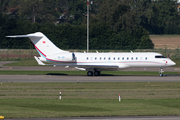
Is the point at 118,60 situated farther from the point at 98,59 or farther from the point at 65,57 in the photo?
the point at 65,57

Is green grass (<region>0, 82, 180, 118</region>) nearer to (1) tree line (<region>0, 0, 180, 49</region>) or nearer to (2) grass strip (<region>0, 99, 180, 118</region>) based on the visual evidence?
(2) grass strip (<region>0, 99, 180, 118</region>)

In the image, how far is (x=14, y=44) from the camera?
83.2 m

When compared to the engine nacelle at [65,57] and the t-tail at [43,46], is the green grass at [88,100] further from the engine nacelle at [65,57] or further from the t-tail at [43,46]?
the t-tail at [43,46]

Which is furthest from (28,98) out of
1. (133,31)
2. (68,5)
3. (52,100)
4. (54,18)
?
(68,5)

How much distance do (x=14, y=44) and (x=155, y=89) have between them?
6248 cm

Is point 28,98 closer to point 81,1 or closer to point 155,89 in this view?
point 155,89

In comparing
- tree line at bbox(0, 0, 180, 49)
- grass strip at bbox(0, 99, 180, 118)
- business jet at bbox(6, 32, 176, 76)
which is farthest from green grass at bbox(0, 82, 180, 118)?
tree line at bbox(0, 0, 180, 49)

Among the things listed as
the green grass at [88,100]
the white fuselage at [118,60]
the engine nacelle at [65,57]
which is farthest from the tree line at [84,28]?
the green grass at [88,100]

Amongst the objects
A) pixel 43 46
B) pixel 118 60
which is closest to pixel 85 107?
pixel 118 60

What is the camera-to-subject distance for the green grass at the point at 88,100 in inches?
682

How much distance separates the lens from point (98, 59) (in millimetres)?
39250

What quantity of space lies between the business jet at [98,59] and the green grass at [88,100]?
8.43 metres

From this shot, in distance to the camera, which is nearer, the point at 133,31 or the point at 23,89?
the point at 23,89

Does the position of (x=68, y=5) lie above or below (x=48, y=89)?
above
